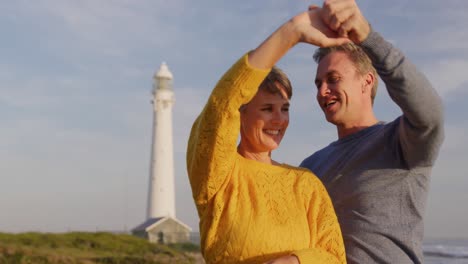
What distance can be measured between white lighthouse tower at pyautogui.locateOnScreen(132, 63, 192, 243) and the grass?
23.6ft

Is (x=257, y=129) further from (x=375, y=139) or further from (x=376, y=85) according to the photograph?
(x=376, y=85)

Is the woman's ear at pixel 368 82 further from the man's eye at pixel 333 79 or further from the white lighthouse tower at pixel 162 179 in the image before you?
the white lighthouse tower at pixel 162 179

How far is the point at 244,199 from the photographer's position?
85.7 inches

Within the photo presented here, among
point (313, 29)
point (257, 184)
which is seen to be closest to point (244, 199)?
point (257, 184)

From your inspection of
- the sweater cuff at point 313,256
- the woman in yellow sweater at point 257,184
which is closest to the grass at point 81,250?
the woman in yellow sweater at point 257,184

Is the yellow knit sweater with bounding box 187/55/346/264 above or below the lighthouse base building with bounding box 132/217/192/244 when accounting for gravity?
above

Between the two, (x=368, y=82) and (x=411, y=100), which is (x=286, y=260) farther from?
(x=368, y=82)

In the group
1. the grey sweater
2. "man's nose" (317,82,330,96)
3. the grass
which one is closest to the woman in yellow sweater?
the grey sweater

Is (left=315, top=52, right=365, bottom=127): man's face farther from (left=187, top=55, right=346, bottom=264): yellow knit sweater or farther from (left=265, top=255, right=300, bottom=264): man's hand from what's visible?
(left=265, top=255, right=300, bottom=264): man's hand

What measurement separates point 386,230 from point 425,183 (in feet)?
0.98

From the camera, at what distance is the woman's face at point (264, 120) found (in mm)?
2328

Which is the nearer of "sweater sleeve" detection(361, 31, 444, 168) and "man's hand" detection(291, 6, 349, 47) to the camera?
"man's hand" detection(291, 6, 349, 47)

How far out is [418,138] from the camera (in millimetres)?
2537

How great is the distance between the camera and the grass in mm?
16414
